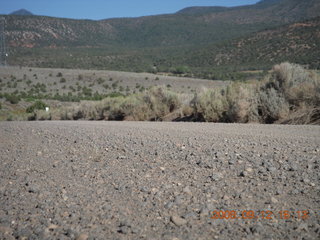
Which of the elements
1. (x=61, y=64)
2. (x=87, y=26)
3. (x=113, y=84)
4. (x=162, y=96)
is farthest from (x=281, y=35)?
(x=87, y=26)

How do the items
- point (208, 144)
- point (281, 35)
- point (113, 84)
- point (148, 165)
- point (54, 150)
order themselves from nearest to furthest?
point (148, 165) < point (208, 144) < point (54, 150) < point (113, 84) < point (281, 35)

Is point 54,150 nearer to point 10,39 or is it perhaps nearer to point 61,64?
point 61,64

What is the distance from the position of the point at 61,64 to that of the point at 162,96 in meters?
58.7

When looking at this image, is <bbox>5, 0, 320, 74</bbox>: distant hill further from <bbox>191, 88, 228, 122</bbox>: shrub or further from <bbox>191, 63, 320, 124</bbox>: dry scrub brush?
<bbox>191, 88, 228, 122</bbox>: shrub

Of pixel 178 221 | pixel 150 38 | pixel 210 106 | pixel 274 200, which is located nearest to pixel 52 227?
pixel 178 221

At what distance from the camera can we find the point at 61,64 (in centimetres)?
6794

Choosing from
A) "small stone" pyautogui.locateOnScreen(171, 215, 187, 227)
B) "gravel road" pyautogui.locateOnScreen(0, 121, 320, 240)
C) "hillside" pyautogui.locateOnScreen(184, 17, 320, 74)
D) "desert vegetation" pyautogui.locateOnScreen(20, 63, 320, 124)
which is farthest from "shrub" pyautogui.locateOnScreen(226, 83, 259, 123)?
"hillside" pyautogui.locateOnScreen(184, 17, 320, 74)

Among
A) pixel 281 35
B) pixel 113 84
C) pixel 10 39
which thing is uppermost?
pixel 10 39

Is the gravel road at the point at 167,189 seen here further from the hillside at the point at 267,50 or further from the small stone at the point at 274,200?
the hillside at the point at 267,50

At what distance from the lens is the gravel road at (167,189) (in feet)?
9.99

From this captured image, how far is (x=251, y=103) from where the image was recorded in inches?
392
